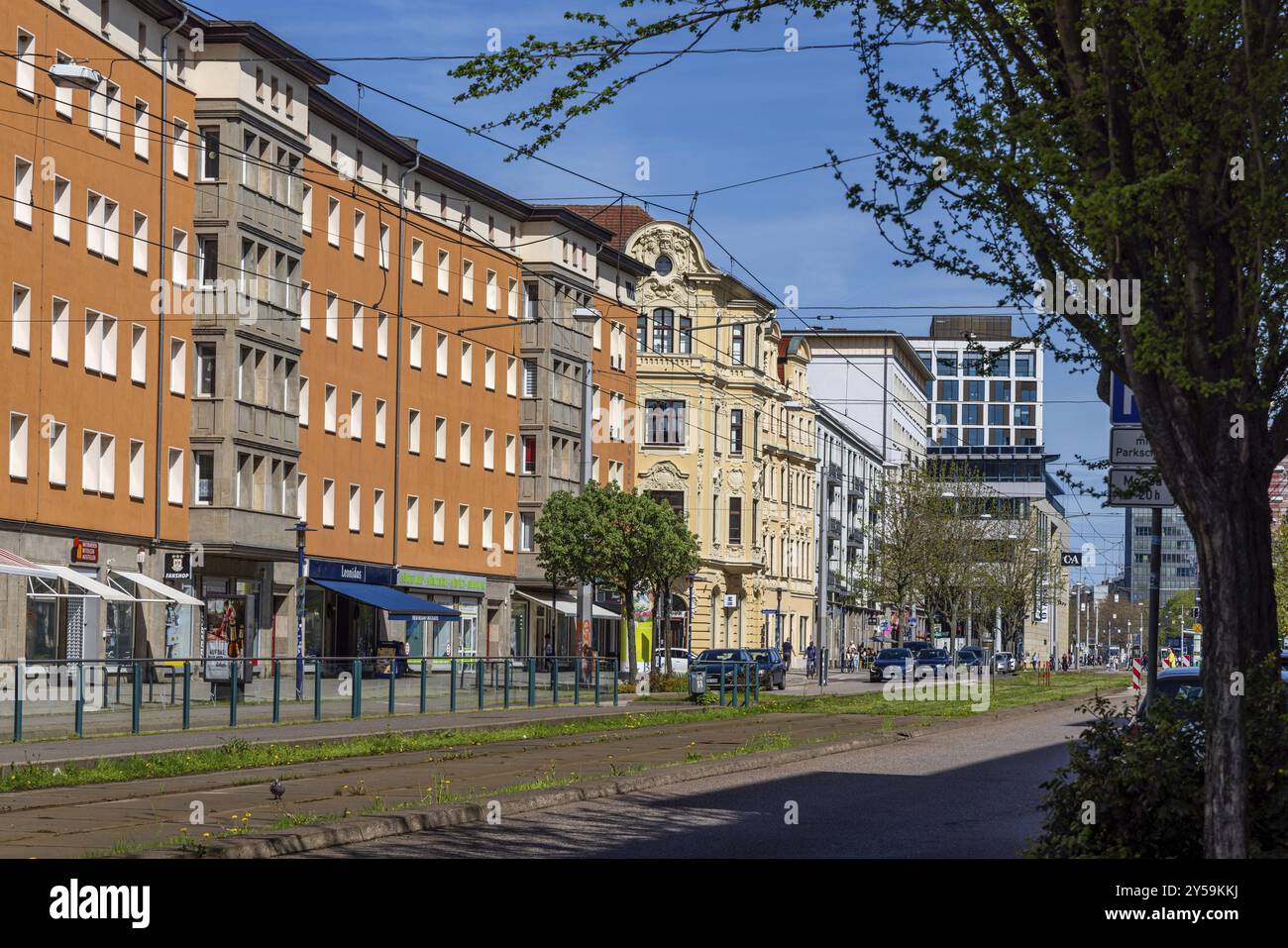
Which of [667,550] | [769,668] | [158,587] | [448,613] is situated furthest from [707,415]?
[158,587]

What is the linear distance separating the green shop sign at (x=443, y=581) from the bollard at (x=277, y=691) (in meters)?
31.0

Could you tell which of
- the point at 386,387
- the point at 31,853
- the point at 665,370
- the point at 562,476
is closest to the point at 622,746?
the point at 31,853

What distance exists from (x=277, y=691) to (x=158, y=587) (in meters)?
15.5

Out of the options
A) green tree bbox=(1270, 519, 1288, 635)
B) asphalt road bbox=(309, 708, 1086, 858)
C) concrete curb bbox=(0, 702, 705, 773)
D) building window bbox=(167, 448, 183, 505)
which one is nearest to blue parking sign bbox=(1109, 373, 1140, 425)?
asphalt road bbox=(309, 708, 1086, 858)

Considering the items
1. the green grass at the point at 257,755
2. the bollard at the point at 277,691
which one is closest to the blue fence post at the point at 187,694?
the bollard at the point at 277,691

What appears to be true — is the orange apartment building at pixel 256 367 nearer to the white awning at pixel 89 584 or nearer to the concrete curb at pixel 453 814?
the white awning at pixel 89 584

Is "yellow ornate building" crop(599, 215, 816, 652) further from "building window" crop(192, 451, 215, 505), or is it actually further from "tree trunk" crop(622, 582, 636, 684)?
"building window" crop(192, 451, 215, 505)

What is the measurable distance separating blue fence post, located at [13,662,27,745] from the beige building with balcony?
56390mm

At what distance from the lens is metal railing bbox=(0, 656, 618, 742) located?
24.7m

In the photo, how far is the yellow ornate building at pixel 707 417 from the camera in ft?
278

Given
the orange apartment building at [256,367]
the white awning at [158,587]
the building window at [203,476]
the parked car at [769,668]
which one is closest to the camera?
the orange apartment building at [256,367]

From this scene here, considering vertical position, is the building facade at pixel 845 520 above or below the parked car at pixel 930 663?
above

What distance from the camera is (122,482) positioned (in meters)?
45.8
